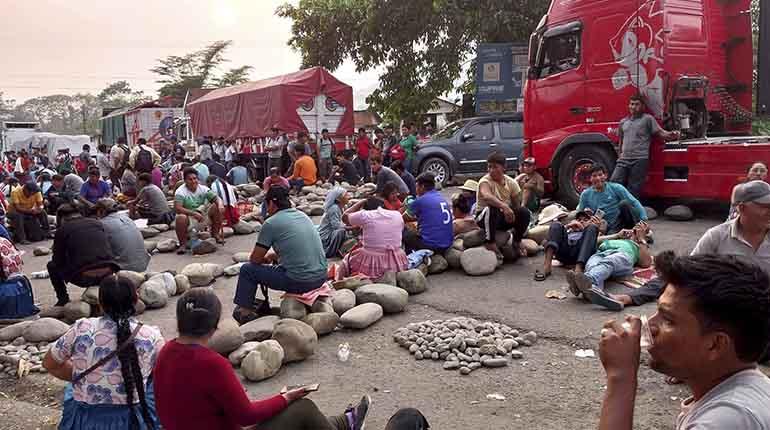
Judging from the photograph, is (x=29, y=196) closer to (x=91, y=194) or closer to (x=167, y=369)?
(x=91, y=194)

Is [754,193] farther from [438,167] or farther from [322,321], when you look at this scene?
[438,167]

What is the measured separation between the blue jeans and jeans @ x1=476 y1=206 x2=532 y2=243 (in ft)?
3.85

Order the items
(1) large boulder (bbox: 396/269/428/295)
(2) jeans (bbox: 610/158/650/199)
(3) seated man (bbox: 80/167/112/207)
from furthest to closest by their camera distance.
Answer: (3) seated man (bbox: 80/167/112/207) → (2) jeans (bbox: 610/158/650/199) → (1) large boulder (bbox: 396/269/428/295)

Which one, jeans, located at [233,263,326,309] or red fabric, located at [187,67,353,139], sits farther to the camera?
red fabric, located at [187,67,353,139]

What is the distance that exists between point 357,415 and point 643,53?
7.47 meters

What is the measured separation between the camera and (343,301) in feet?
18.6

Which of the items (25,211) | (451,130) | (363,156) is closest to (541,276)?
(451,130)

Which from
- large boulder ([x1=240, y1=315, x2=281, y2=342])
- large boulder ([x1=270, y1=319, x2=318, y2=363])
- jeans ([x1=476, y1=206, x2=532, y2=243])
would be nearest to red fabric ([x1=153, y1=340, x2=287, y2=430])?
large boulder ([x1=270, y1=319, x2=318, y2=363])

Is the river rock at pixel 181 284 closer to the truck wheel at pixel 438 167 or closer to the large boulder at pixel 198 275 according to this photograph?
the large boulder at pixel 198 275

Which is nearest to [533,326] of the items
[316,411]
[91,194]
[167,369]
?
[316,411]

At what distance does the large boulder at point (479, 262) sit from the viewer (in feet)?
22.5

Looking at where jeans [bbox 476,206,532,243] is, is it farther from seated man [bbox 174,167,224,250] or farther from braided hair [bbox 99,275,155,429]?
braided hair [bbox 99,275,155,429]

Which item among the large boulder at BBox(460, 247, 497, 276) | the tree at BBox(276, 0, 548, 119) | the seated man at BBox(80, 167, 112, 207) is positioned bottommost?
the large boulder at BBox(460, 247, 497, 276)

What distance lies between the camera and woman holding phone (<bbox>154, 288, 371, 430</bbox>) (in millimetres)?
2588
